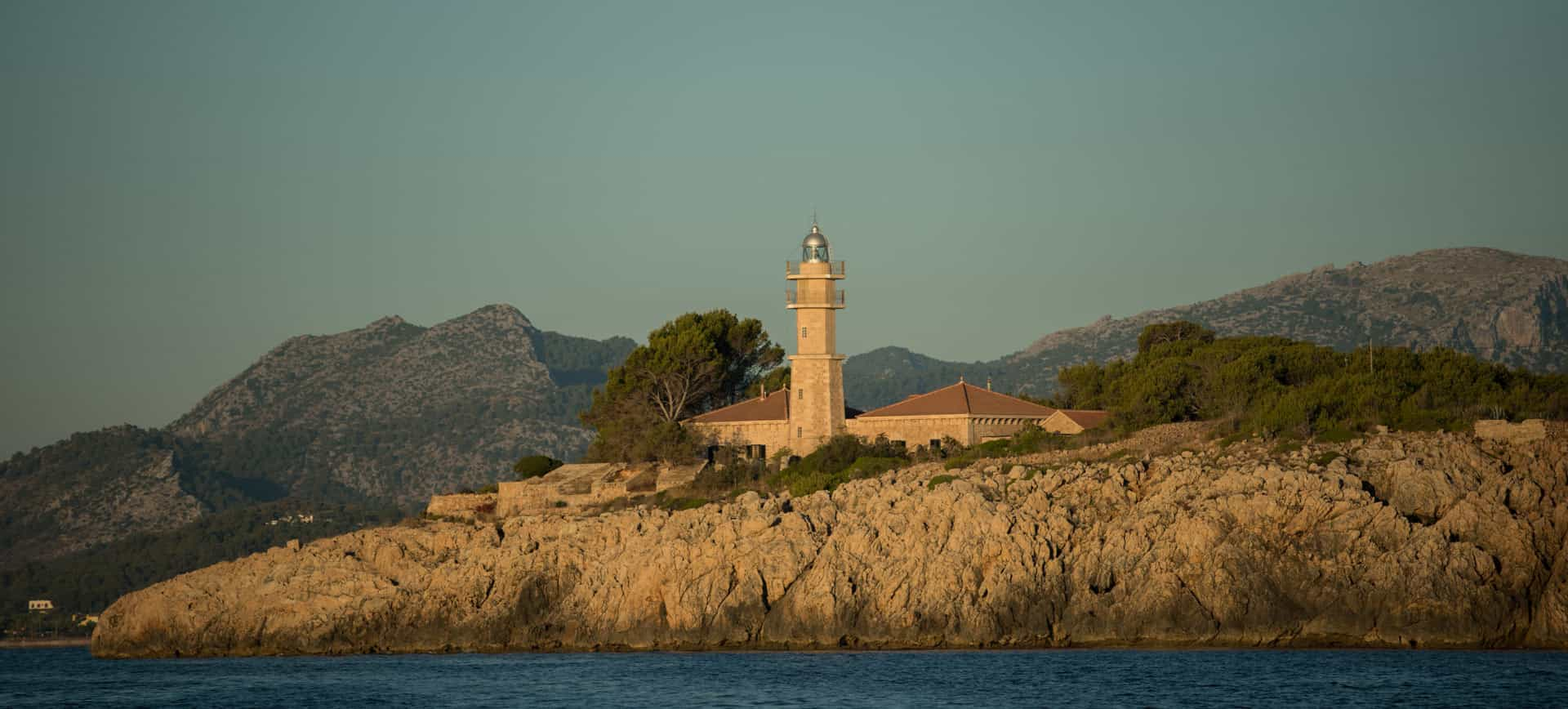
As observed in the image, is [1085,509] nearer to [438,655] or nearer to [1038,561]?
[1038,561]

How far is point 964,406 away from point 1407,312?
79.3 metres

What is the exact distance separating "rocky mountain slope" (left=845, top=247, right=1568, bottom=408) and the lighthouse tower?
207 feet

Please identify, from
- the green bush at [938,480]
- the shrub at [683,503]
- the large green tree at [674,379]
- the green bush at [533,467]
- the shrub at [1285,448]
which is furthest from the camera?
the green bush at [533,467]

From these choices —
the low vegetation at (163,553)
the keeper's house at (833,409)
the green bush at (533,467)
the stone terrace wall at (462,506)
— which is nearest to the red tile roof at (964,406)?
the keeper's house at (833,409)

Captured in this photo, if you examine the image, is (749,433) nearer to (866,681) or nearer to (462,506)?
(462,506)

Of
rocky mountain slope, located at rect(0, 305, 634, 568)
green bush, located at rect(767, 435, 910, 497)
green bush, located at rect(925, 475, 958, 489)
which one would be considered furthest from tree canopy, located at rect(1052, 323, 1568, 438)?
rocky mountain slope, located at rect(0, 305, 634, 568)

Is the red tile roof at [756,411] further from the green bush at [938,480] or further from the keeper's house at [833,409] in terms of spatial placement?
the green bush at [938,480]

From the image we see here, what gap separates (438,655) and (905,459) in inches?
575

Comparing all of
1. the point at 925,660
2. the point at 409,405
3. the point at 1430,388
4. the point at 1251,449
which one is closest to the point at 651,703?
the point at 925,660

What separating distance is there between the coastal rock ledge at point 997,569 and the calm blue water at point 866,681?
4.02 ft

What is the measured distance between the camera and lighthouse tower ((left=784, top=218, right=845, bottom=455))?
5266 centimetres

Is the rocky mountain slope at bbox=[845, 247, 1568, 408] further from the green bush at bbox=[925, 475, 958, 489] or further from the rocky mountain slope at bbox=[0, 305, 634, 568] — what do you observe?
the green bush at bbox=[925, 475, 958, 489]

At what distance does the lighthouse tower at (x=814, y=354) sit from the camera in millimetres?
52656

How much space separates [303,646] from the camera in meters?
44.6
